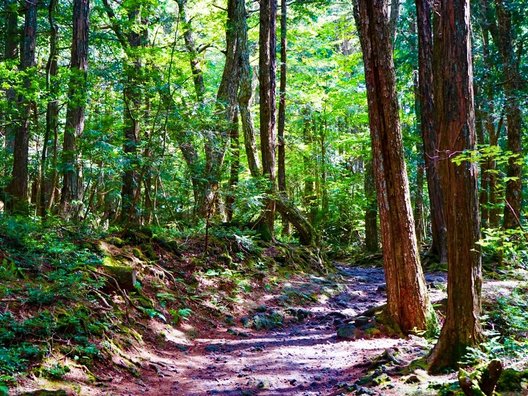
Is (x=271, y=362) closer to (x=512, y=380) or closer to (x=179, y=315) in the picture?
(x=179, y=315)

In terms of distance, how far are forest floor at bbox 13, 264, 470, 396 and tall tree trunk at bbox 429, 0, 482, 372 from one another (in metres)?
0.57

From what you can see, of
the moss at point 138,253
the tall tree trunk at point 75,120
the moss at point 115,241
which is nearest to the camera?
the moss at point 115,241

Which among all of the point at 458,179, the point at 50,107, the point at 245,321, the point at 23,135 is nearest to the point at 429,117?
the point at 245,321

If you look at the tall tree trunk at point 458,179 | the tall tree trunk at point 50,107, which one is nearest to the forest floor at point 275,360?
the tall tree trunk at point 458,179

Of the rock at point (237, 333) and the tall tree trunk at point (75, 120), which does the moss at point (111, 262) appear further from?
the tall tree trunk at point (75, 120)

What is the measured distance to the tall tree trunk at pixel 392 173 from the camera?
23.8ft

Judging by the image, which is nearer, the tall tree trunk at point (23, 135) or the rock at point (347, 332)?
the rock at point (347, 332)

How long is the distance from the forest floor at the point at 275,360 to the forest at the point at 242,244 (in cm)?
4

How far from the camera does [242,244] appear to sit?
1234 cm

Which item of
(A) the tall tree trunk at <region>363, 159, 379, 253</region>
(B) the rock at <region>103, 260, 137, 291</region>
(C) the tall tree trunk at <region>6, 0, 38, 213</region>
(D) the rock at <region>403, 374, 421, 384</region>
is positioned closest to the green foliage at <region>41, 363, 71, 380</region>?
(B) the rock at <region>103, 260, 137, 291</region>

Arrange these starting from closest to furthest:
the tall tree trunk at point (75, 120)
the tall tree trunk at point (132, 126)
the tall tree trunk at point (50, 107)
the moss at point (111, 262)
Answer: the moss at point (111, 262)
the tall tree trunk at point (50, 107)
the tall tree trunk at point (75, 120)
the tall tree trunk at point (132, 126)

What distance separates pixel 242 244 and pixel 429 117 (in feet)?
23.0

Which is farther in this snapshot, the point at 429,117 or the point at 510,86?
the point at 429,117

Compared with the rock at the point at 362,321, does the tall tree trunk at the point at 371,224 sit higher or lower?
higher
